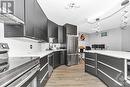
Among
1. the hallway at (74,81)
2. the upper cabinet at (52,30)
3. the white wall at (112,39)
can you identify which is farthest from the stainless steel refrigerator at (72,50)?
the white wall at (112,39)

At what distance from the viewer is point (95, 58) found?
4.32 metres

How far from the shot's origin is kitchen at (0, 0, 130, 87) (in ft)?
5.85

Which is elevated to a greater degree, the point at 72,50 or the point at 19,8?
the point at 19,8

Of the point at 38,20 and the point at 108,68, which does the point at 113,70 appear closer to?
the point at 108,68

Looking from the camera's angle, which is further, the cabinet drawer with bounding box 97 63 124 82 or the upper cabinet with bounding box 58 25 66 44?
the upper cabinet with bounding box 58 25 66 44

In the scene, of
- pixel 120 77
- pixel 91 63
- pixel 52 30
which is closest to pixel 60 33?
pixel 52 30

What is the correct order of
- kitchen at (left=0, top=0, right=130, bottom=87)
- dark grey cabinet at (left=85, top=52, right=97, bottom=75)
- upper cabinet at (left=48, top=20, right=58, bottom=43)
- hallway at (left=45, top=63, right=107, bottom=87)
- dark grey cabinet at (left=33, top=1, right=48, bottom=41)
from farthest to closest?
1. upper cabinet at (left=48, top=20, right=58, bottom=43)
2. dark grey cabinet at (left=85, top=52, right=97, bottom=75)
3. hallway at (left=45, top=63, right=107, bottom=87)
4. dark grey cabinet at (left=33, top=1, right=48, bottom=41)
5. kitchen at (left=0, top=0, right=130, bottom=87)

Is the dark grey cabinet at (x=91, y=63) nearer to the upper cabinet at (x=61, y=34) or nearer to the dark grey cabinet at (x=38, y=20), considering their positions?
the dark grey cabinet at (x=38, y=20)

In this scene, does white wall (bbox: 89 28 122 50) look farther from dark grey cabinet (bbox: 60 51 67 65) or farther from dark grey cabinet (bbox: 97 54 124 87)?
dark grey cabinet (bbox: 97 54 124 87)

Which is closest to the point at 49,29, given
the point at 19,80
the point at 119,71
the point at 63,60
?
the point at 63,60

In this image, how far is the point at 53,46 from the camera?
22.9 feet

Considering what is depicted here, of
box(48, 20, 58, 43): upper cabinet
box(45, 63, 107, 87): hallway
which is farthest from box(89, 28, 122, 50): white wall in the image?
box(45, 63, 107, 87): hallway

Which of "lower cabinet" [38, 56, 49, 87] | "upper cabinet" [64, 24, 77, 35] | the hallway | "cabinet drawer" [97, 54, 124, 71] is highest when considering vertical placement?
"upper cabinet" [64, 24, 77, 35]

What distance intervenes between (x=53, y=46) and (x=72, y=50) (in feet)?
3.43
